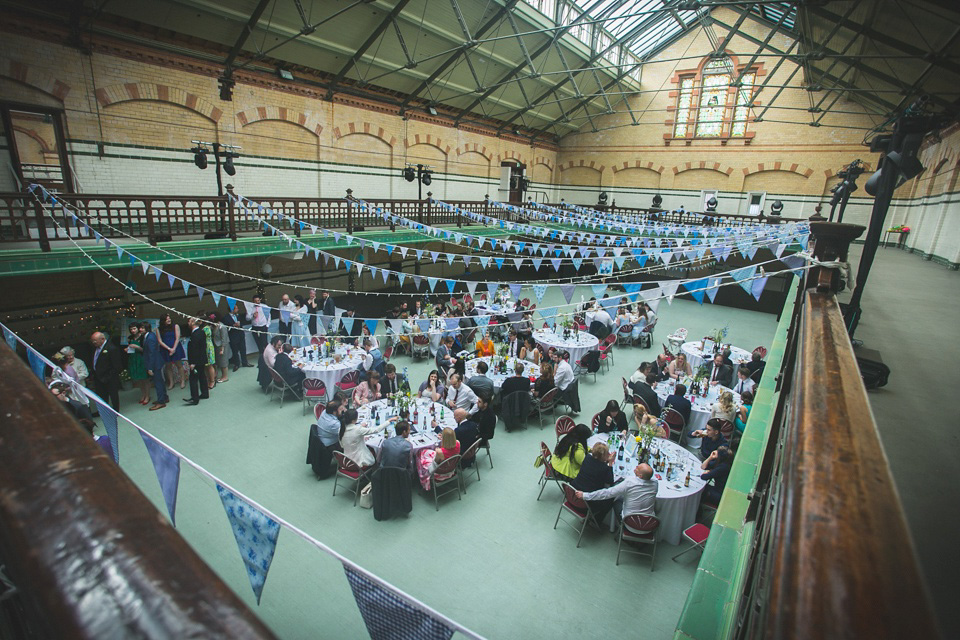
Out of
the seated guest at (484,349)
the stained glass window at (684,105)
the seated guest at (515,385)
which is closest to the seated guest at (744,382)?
the seated guest at (515,385)

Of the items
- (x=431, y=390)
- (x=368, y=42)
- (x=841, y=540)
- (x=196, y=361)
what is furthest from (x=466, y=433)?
(x=368, y=42)

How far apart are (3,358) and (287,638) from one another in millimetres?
4540

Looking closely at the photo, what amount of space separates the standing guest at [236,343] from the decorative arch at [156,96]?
6.20 m

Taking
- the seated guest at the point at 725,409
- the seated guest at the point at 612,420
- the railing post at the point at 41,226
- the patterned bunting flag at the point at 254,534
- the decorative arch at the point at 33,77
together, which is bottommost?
the seated guest at the point at 612,420

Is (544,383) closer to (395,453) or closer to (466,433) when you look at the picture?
(466,433)

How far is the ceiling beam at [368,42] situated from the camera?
43.7 feet

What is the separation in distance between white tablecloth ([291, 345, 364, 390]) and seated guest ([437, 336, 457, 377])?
5.27ft

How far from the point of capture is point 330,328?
37.6 feet

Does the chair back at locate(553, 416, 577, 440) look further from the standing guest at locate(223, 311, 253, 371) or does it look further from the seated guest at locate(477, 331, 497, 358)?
the standing guest at locate(223, 311, 253, 371)

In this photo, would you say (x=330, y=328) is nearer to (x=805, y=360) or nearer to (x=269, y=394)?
(x=269, y=394)

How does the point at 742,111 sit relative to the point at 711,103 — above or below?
below

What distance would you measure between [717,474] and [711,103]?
23.4m

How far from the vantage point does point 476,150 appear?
22.5 metres

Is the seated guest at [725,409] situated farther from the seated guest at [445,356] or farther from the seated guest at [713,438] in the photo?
the seated guest at [445,356]
